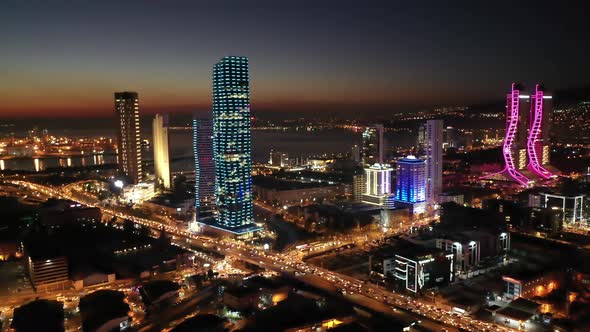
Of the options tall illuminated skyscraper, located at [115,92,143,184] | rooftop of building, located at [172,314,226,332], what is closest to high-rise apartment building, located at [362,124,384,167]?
tall illuminated skyscraper, located at [115,92,143,184]

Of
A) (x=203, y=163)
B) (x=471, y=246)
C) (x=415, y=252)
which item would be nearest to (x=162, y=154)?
(x=203, y=163)

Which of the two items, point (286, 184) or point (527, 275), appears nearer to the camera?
point (527, 275)

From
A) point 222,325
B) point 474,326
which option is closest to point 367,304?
point 474,326

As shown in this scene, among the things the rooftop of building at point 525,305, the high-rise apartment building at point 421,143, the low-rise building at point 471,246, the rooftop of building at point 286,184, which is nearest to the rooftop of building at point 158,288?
the low-rise building at point 471,246

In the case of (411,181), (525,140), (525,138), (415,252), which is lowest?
(415,252)

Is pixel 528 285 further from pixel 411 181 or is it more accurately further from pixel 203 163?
pixel 203 163

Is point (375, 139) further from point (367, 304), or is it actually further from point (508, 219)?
point (367, 304)

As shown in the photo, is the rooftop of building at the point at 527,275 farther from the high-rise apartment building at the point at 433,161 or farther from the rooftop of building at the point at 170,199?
the rooftop of building at the point at 170,199
